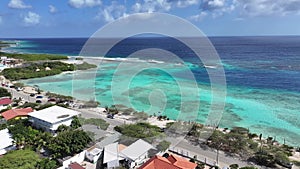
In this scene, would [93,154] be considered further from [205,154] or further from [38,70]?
[38,70]

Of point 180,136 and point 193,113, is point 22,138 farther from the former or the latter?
point 193,113

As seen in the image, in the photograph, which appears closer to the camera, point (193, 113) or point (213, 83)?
point (193, 113)

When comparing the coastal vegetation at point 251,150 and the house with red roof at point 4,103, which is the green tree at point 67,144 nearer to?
the coastal vegetation at point 251,150

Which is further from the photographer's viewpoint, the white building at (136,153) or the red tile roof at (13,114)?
the red tile roof at (13,114)

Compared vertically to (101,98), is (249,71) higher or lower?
higher

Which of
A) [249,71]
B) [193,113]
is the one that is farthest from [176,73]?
[193,113]


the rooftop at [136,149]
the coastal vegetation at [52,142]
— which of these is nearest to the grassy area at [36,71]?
the coastal vegetation at [52,142]
